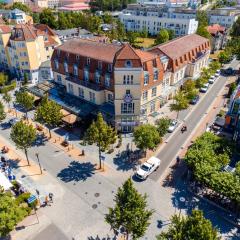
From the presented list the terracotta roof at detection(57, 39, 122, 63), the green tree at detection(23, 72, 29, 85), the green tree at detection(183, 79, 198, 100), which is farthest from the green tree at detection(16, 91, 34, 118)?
the green tree at detection(183, 79, 198, 100)

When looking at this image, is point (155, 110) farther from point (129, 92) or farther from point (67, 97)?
point (67, 97)

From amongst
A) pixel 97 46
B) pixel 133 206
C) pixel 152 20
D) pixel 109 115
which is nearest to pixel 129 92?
pixel 109 115

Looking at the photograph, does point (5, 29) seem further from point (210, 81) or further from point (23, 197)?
point (210, 81)

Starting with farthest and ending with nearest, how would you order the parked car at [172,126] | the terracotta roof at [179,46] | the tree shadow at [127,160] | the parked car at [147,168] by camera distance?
1. the terracotta roof at [179,46]
2. the parked car at [172,126]
3. the tree shadow at [127,160]
4. the parked car at [147,168]

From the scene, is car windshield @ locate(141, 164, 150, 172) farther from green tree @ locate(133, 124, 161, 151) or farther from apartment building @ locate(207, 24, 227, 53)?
apartment building @ locate(207, 24, 227, 53)

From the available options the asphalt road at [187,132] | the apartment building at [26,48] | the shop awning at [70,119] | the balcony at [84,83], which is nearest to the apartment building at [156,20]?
the asphalt road at [187,132]

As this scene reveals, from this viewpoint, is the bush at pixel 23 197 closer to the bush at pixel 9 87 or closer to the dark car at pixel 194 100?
the bush at pixel 9 87

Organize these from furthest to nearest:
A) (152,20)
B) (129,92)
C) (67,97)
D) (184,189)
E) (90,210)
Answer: (152,20) → (67,97) → (129,92) → (184,189) → (90,210)
